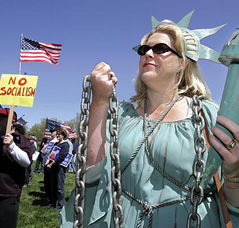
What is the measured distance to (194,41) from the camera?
210 cm

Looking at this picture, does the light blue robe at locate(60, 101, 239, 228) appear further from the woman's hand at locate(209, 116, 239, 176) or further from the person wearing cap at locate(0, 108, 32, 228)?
the person wearing cap at locate(0, 108, 32, 228)

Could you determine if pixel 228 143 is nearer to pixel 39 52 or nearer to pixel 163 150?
pixel 163 150

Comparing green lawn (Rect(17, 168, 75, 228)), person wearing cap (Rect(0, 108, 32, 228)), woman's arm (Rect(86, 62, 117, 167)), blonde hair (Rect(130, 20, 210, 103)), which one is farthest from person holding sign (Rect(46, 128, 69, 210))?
woman's arm (Rect(86, 62, 117, 167))

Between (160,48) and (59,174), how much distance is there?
6.20 m

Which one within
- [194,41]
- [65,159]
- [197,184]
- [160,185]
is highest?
[194,41]

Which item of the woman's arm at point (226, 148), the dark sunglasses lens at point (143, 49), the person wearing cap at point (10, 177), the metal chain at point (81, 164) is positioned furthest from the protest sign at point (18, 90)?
the woman's arm at point (226, 148)

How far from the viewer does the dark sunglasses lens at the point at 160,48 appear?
1952 millimetres

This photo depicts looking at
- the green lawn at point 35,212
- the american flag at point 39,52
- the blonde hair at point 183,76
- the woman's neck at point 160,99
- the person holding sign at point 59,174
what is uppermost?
the american flag at point 39,52

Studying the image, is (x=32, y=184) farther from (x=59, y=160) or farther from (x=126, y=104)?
(x=126, y=104)

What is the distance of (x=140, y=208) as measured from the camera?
169 centimetres

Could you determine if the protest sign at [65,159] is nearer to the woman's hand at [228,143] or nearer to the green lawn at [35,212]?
the green lawn at [35,212]

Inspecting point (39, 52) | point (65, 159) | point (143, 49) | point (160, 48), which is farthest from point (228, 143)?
point (39, 52)


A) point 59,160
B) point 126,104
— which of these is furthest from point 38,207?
point 126,104

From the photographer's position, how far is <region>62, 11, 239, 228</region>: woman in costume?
Result: 5.32 feet
